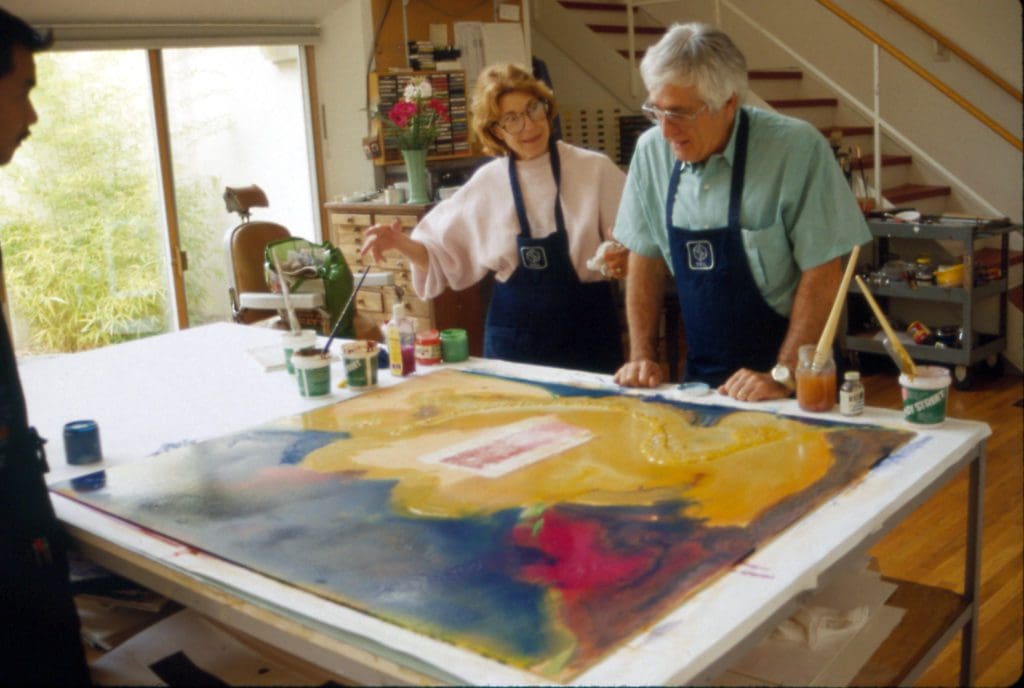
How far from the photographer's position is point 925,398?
1994 millimetres

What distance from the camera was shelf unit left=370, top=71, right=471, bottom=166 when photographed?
573cm

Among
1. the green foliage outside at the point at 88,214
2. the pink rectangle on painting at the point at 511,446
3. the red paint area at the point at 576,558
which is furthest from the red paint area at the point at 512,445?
the green foliage outside at the point at 88,214

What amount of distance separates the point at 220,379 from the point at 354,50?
136 inches

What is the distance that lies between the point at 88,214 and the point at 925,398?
4419mm

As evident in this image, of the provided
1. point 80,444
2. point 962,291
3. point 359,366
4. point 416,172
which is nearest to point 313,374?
point 359,366

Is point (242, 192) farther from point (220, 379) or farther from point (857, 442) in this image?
point (857, 442)

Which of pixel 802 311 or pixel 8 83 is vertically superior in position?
pixel 8 83

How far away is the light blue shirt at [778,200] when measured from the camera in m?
2.34

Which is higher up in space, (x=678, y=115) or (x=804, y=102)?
(x=804, y=102)

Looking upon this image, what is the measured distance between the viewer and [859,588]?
1868 mm

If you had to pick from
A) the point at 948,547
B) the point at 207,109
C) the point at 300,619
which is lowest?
the point at 948,547

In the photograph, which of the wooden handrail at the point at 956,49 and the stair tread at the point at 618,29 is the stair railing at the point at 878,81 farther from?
the stair tread at the point at 618,29

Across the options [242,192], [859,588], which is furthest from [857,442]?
[242,192]

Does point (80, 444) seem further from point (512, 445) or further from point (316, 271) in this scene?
point (316, 271)
